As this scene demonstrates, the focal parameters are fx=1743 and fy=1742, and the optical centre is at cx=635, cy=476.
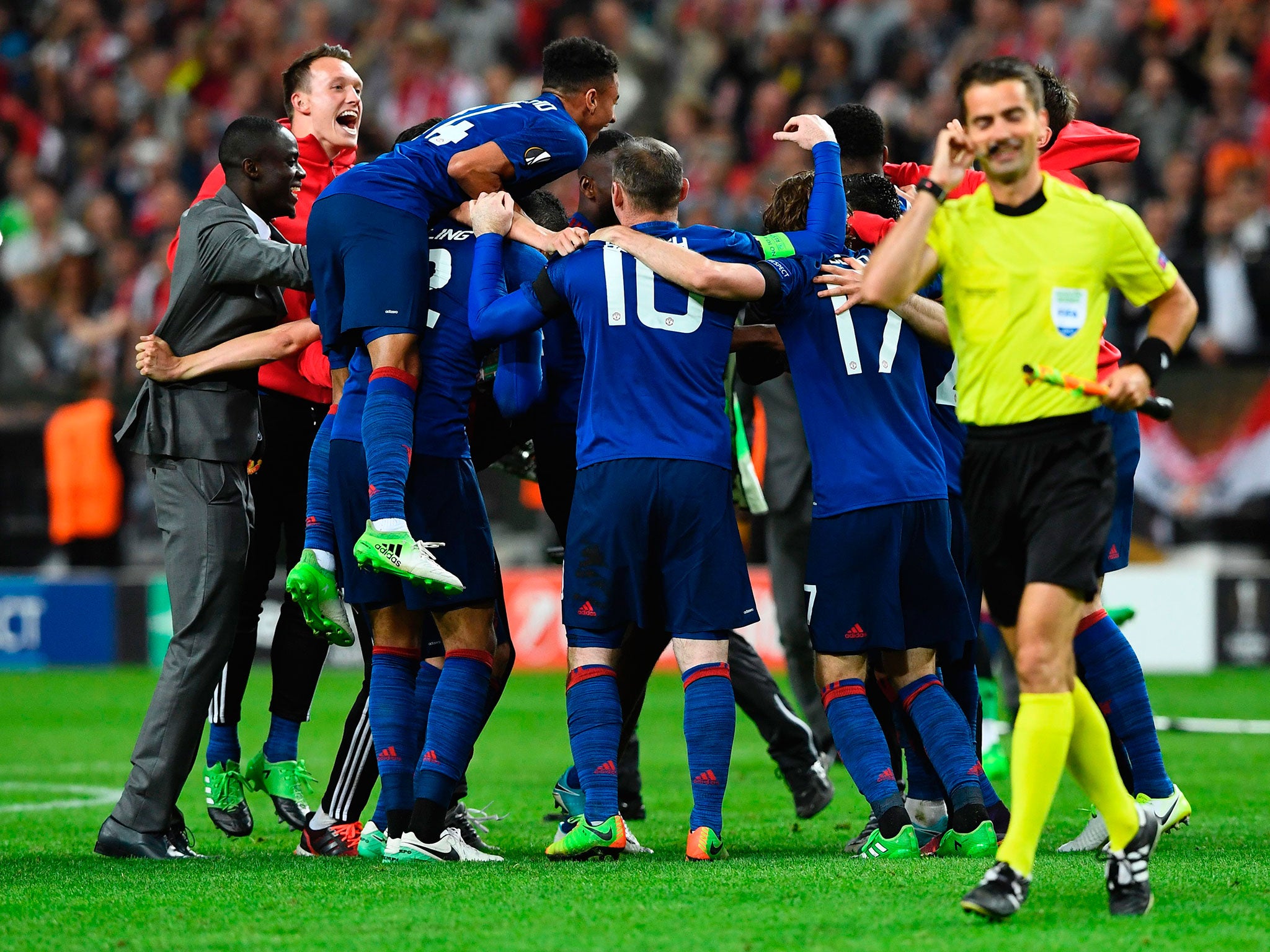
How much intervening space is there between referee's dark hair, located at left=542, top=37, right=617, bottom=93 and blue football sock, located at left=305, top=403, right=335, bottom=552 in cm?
137

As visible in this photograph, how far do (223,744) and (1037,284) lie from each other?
366cm

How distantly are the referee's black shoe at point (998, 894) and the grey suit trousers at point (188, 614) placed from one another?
8.92 ft

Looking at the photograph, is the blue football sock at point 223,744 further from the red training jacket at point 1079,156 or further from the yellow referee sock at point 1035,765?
the yellow referee sock at point 1035,765

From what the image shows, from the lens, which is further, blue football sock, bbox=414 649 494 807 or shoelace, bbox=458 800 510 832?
shoelace, bbox=458 800 510 832

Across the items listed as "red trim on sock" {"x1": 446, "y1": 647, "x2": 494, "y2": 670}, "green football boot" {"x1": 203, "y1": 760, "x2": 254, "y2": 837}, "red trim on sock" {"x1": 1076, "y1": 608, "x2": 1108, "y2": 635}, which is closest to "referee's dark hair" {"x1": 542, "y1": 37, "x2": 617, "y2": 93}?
"red trim on sock" {"x1": 446, "y1": 647, "x2": 494, "y2": 670}

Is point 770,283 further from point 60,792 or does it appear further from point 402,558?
point 60,792

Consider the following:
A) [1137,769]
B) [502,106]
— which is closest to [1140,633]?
[1137,769]

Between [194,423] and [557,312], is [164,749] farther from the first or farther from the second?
Answer: [557,312]

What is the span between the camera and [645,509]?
5.38 meters

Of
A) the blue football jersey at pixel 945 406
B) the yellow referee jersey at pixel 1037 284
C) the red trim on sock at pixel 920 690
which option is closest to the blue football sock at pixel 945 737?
the red trim on sock at pixel 920 690

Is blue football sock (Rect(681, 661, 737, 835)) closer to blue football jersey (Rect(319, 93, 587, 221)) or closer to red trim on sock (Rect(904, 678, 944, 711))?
red trim on sock (Rect(904, 678, 944, 711))

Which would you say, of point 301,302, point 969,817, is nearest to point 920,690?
point 969,817

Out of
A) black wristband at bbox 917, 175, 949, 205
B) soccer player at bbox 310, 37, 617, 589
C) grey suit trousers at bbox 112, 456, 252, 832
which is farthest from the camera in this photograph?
grey suit trousers at bbox 112, 456, 252, 832

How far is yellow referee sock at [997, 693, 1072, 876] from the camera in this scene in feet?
14.2
